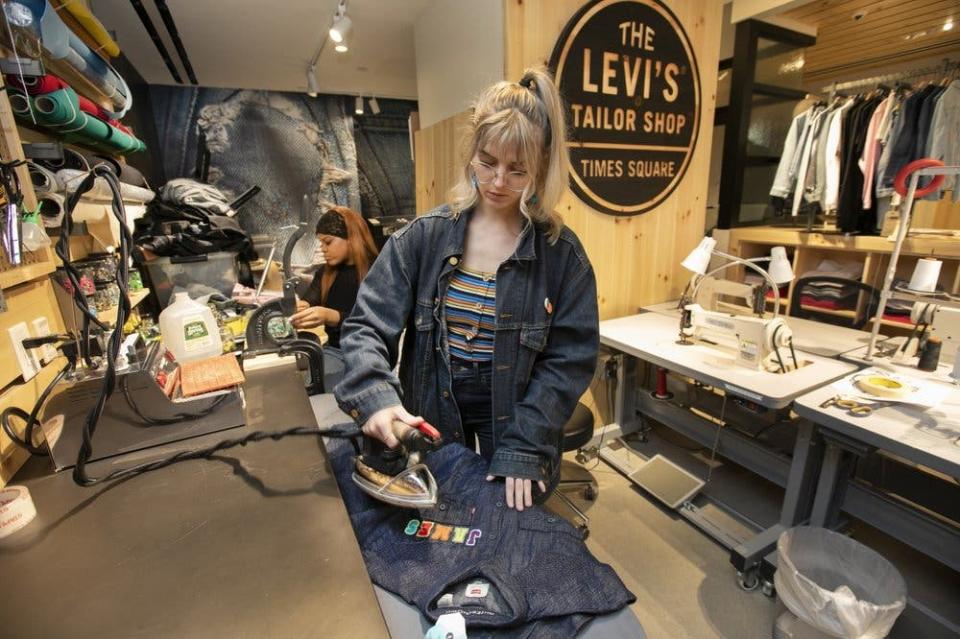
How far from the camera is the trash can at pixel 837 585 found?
4.23ft

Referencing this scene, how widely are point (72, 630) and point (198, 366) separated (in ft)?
2.15

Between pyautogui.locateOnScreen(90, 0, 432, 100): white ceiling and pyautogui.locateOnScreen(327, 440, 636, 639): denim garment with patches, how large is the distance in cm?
299

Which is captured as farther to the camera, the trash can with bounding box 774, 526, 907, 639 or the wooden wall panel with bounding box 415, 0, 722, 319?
the wooden wall panel with bounding box 415, 0, 722, 319

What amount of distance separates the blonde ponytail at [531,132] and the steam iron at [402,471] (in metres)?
0.58

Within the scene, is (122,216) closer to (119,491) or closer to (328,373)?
(119,491)

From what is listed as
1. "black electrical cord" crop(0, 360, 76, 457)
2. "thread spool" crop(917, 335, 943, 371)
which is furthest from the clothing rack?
"black electrical cord" crop(0, 360, 76, 457)

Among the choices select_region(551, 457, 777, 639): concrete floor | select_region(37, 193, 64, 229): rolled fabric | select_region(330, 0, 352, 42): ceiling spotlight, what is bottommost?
select_region(551, 457, 777, 639): concrete floor

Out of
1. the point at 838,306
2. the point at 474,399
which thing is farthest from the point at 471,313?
the point at 838,306

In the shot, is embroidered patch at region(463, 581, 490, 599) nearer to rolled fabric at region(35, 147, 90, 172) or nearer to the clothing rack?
rolled fabric at region(35, 147, 90, 172)

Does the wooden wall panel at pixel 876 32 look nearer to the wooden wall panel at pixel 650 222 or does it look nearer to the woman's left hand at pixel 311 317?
the wooden wall panel at pixel 650 222

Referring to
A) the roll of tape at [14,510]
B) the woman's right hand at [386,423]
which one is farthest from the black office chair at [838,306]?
the roll of tape at [14,510]

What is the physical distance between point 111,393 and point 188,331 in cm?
54

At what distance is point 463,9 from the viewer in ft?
7.62

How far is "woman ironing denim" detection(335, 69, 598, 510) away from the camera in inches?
41.4
